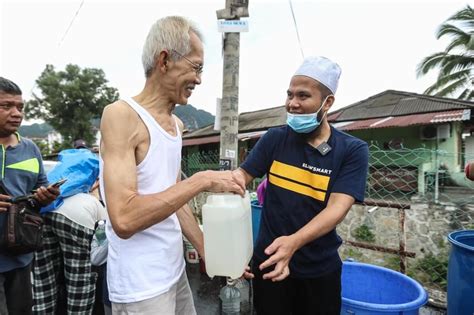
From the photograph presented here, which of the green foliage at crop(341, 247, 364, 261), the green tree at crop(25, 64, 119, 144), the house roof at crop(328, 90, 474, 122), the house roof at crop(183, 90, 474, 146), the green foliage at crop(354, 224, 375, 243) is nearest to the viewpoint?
the green foliage at crop(341, 247, 364, 261)

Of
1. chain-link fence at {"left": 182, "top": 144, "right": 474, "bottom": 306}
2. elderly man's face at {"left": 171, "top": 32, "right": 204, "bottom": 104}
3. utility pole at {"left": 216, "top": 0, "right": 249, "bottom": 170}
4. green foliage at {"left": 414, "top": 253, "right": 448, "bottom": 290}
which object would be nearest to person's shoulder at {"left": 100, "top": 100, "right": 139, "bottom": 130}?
elderly man's face at {"left": 171, "top": 32, "right": 204, "bottom": 104}

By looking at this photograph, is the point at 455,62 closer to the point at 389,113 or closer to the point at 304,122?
the point at 389,113

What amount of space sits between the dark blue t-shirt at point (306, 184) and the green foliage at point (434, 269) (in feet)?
10.2

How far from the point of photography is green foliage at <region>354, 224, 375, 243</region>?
5.53 metres

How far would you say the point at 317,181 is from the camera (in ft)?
5.44

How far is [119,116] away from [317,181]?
3.32ft

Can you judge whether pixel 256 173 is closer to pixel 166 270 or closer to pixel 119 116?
pixel 166 270

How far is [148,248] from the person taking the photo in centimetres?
124

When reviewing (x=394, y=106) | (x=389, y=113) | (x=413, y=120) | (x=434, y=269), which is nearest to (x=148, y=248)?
(x=434, y=269)

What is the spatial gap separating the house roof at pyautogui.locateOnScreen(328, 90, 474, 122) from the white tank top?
38.2 feet

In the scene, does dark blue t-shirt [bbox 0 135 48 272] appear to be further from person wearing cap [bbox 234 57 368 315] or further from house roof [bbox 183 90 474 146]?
house roof [bbox 183 90 474 146]

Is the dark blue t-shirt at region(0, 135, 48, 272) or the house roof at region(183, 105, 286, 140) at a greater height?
the house roof at region(183, 105, 286, 140)

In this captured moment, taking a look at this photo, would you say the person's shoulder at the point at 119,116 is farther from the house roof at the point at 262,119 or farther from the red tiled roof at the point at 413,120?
the house roof at the point at 262,119

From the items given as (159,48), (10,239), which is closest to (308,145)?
(159,48)
